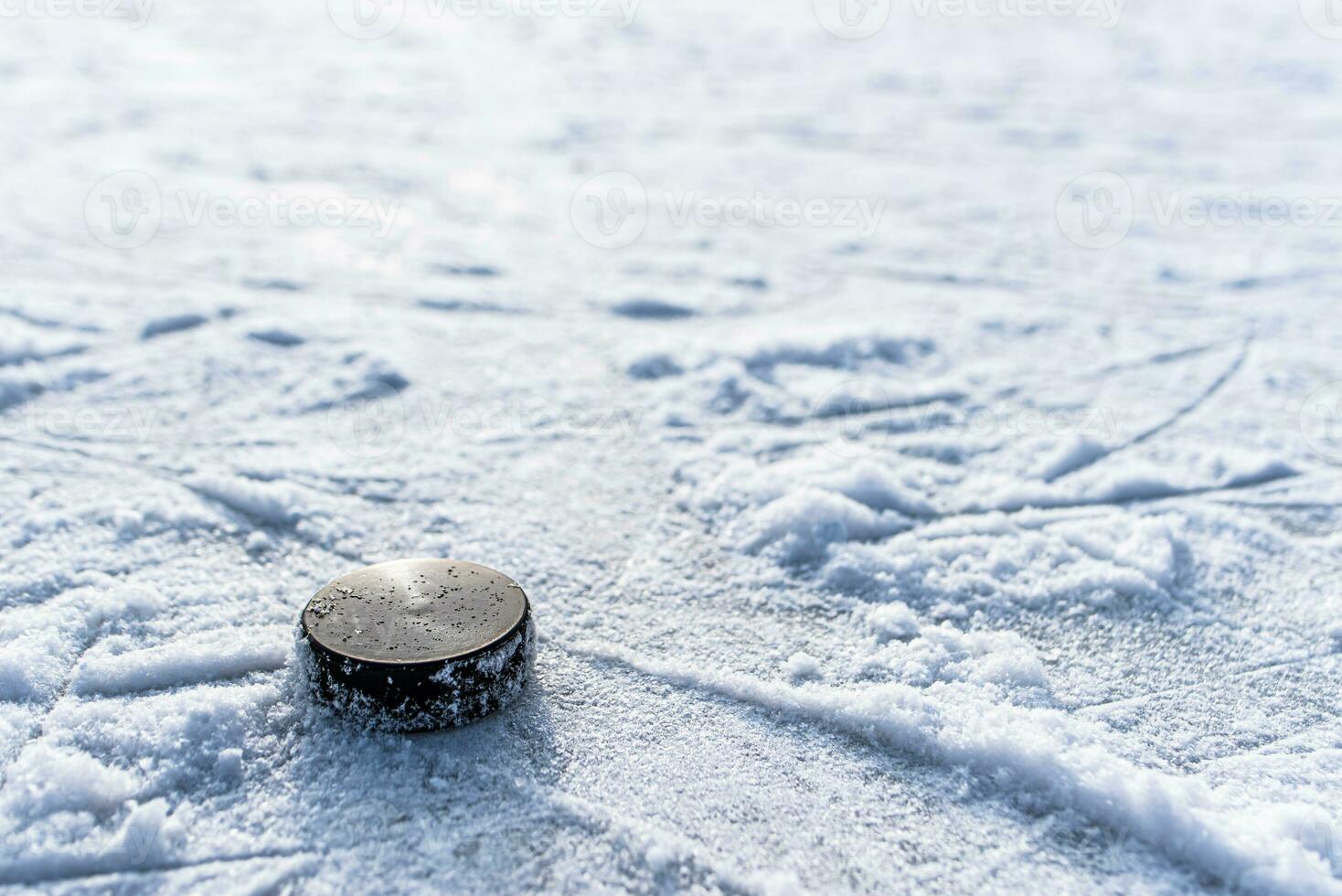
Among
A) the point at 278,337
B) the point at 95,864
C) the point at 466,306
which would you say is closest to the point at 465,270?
the point at 466,306

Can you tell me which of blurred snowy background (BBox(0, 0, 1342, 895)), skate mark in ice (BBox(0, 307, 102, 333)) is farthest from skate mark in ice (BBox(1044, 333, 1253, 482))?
skate mark in ice (BBox(0, 307, 102, 333))

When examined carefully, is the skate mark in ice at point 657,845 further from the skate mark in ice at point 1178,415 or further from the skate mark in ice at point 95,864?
the skate mark in ice at point 1178,415

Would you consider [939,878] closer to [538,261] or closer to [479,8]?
[538,261]

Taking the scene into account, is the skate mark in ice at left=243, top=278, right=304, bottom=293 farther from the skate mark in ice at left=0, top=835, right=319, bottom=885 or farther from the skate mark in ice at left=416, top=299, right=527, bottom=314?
the skate mark in ice at left=0, top=835, right=319, bottom=885

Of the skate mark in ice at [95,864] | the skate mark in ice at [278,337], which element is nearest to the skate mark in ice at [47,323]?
the skate mark in ice at [278,337]

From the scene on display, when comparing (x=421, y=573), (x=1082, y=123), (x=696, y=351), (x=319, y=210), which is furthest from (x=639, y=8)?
(x=421, y=573)
